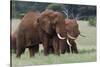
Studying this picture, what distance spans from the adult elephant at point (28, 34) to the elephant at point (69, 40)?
8.4 inches

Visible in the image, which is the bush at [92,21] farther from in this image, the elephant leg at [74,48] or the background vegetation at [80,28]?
the elephant leg at [74,48]

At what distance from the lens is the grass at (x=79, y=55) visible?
6.30 ft

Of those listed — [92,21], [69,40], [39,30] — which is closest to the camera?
[39,30]

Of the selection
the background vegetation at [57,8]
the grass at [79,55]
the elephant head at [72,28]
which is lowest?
the grass at [79,55]

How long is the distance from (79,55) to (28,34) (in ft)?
1.96

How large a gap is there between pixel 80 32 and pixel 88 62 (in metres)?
0.34

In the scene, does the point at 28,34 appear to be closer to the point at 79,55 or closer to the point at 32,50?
the point at 32,50

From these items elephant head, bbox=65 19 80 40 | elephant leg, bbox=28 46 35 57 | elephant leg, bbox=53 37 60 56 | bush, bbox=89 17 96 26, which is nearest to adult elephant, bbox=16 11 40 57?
elephant leg, bbox=28 46 35 57

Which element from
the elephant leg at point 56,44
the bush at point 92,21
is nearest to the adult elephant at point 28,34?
Result: the elephant leg at point 56,44

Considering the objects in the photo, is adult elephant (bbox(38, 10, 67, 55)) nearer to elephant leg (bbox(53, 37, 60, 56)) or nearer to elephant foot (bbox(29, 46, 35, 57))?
elephant leg (bbox(53, 37, 60, 56))

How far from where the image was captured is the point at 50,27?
2.00m

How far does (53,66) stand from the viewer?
2012 millimetres

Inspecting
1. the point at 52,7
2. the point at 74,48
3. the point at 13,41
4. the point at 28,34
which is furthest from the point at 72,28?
the point at 13,41

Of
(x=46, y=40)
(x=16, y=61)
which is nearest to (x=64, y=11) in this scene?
(x=46, y=40)
